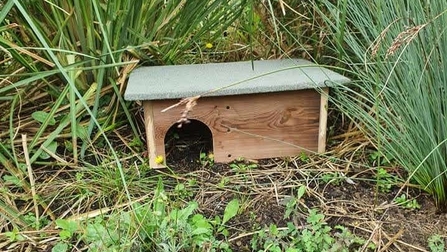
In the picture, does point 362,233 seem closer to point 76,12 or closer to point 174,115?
point 174,115

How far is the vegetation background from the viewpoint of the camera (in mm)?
1034

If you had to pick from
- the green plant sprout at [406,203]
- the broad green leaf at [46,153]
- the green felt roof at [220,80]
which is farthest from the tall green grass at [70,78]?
the green plant sprout at [406,203]

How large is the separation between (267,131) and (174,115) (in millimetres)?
272

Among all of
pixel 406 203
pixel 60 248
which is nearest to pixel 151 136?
pixel 60 248

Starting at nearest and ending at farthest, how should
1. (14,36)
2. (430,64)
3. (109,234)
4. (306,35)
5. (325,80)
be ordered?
1. (109,234)
2. (430,64)
3. (325,80)
4. (14,36)
5. (306,35)

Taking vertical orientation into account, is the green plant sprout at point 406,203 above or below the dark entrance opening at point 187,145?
below

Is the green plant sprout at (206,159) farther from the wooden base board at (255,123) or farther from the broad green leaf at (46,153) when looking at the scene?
the broad green leaf at (46,153)

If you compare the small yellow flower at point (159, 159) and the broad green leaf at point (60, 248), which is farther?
the small yellow flower at point (159, 159)

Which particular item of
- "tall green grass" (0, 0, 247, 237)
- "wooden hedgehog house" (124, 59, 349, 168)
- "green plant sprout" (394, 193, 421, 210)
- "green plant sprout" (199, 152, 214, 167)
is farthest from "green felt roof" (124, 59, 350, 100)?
"green plant sprout" (394, 193, 421, 210)

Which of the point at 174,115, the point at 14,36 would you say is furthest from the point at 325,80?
the point at 14,36

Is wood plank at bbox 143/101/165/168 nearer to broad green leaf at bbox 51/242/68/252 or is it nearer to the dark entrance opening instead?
the dark entrance opening

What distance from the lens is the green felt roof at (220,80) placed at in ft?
4.17

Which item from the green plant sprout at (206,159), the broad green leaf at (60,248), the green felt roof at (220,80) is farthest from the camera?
the green plant sprout at (206,159)

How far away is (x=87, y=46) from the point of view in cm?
149
